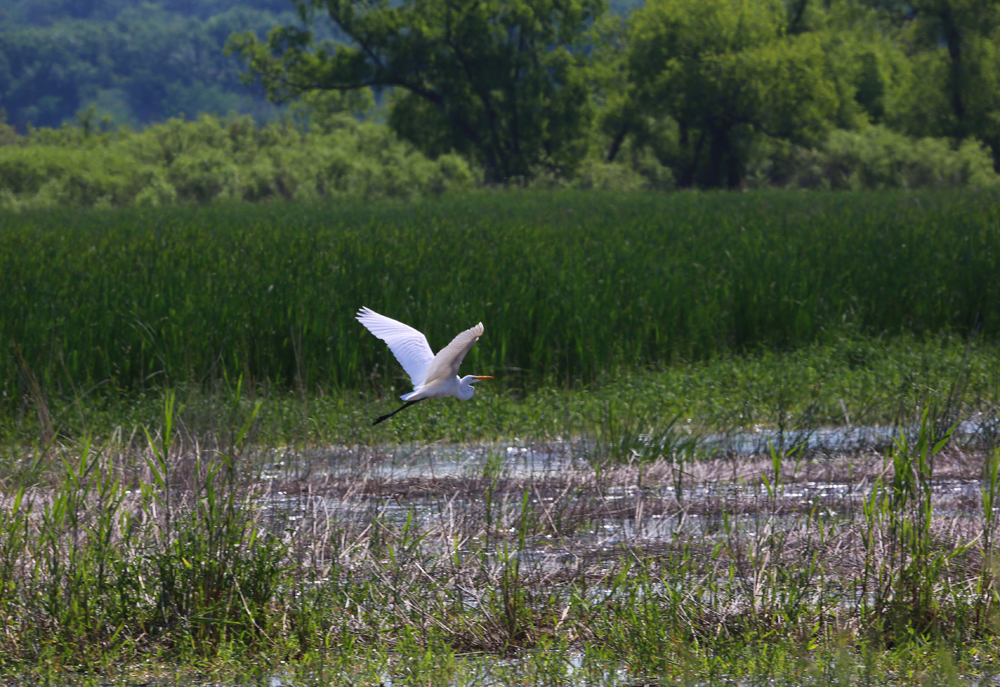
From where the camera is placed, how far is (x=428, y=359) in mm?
3244

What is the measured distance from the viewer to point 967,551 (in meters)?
4.76

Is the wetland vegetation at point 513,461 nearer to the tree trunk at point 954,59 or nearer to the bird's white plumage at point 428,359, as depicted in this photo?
the bird's white plumage at point 428,359

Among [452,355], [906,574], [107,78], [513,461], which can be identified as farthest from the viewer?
[107,78]

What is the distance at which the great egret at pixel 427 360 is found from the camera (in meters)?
2.82

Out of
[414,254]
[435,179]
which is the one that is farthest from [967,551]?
[435,179]

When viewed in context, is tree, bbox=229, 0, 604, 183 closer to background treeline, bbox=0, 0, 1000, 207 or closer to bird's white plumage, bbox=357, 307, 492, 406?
background treeline, bbox=0, 0, 1000, 207

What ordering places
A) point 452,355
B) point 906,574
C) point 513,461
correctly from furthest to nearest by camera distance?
1. point 513,461
2. point 906,574
3. point 452,355

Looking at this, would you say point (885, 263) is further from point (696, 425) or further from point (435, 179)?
point (435, 179)

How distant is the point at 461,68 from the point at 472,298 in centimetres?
3672

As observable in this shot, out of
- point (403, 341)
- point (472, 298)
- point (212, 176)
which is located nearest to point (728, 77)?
point (212, 176)

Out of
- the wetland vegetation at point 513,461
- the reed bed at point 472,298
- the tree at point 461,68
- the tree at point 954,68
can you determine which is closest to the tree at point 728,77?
the tree at point 461,68

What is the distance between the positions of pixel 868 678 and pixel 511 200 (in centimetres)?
2636

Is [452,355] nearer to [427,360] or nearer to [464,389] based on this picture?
[464,389]

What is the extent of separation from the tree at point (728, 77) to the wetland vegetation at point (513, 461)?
29.4m
